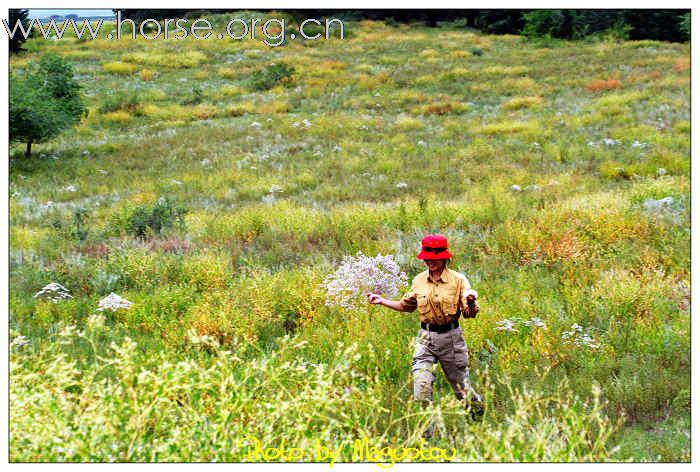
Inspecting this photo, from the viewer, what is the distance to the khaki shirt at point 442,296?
385cm

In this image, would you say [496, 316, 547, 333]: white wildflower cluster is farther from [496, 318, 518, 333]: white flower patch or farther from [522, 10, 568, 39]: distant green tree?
[522, 10, 568, 39]: distant green tree

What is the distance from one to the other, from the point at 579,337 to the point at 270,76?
2198 cm

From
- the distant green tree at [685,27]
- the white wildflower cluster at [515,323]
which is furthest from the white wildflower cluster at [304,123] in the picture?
the distant green tree at [685,27]

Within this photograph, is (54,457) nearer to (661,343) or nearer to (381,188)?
(661,343)

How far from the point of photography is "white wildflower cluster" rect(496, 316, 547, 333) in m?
4.99

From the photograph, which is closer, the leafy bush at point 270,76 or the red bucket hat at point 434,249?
the red bucket hat at point 434,249

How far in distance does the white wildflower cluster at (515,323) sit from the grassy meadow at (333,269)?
0.12 ft

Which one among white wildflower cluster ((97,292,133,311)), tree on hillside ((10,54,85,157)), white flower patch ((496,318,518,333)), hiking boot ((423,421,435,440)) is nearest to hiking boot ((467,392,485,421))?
hiking boot ((423,421,435,440))

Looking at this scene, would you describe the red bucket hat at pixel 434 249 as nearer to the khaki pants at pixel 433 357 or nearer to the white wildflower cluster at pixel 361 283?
the khaki pants at pixel 433 357

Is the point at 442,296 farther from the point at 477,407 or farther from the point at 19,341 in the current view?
the point at 19,341

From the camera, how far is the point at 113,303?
5.72 meters

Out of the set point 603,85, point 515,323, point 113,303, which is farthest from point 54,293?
point 603,85

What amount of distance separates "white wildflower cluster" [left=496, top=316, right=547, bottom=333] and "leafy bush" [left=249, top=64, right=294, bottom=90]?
20.8 metres

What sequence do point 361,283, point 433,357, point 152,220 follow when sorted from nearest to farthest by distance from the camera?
1. point 433,357
2. point 361,283
3. point 152,220
